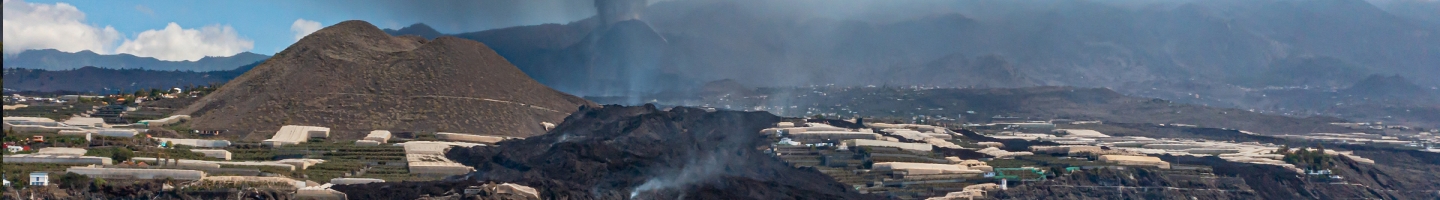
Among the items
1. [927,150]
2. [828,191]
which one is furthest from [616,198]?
[927,150]

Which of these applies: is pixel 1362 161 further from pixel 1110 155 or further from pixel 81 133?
pixel 81 133

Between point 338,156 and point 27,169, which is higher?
point 338,156

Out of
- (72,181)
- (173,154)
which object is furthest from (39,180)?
(173,154)

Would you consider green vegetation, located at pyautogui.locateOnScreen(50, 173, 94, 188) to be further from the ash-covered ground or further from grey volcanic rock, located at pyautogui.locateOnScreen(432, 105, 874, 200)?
grey volcanic rock, located at pyautogui.locateOnScreen(432, 105, 874, 200)

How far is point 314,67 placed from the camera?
4710 inches

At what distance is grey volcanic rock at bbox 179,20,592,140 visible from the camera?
354ft

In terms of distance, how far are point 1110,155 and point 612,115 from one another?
115 feet

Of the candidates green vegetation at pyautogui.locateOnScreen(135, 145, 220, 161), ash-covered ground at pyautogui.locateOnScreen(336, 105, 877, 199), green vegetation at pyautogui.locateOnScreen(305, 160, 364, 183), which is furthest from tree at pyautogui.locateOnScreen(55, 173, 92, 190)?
green vegetation at pyautogui.locateOnScreen(135, 145, 220, 161)

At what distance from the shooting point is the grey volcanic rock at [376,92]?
108 metres

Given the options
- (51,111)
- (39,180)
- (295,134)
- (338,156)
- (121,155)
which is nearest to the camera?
(39,180)

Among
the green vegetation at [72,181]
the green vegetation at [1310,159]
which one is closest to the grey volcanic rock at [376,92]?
the green vegetation at [72,181]

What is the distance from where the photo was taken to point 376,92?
4589 inches

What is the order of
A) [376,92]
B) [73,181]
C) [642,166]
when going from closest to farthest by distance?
[73,181]
[642,166]
[376,92]

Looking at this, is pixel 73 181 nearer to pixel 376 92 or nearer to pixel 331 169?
pixel 331 169
